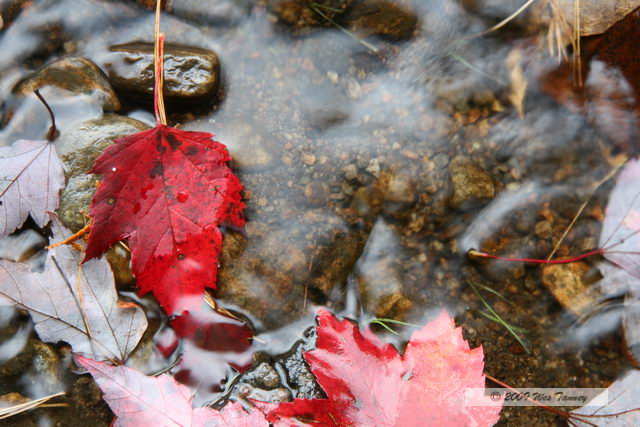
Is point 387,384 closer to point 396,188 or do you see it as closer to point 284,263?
point 284,263

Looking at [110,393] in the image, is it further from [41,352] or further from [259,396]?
[259,396]

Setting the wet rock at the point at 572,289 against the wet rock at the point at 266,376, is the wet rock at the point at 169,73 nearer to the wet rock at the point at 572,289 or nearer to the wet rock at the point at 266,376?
the wet rock at the point at 266,376

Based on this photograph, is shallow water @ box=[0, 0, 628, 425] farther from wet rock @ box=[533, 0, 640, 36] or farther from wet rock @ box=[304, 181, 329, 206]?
wet rock @ box=[533, 0, 640, 36]

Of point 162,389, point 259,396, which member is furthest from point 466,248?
point 162,389

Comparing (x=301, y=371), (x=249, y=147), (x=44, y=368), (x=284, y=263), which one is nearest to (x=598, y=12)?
(x=249, y=147)

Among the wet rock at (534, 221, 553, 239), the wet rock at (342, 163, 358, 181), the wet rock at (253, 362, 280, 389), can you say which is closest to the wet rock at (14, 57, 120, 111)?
the wet rock at (342, 163, 358, 181)

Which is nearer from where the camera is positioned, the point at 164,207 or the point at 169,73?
the point at 164,207

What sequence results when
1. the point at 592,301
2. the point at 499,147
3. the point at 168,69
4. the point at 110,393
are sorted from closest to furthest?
1. the point at 110,393
2. the point at 168,69
3. the point at 592,301
4. the point at 499,147
